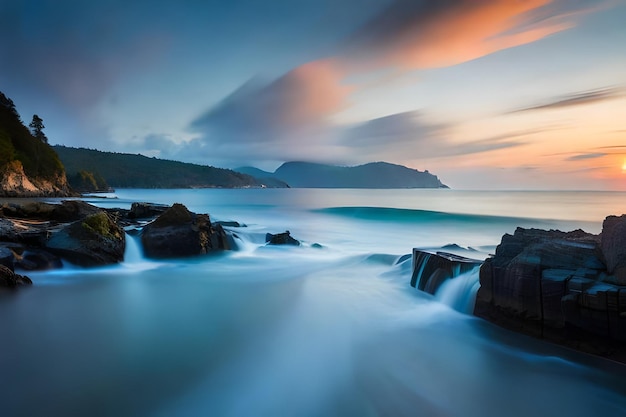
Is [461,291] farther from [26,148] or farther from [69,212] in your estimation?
[26,148]

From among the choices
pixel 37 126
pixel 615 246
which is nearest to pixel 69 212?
pixel 615 246

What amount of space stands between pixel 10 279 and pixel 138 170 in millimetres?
167927

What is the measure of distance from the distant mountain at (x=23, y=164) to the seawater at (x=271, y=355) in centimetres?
5044

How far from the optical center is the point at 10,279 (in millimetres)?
7723

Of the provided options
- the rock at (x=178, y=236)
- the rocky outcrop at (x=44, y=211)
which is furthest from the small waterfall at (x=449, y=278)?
the rocky outcrop at (x=44, y=211)

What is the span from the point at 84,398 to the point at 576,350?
687 cm

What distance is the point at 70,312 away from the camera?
22.5 ft

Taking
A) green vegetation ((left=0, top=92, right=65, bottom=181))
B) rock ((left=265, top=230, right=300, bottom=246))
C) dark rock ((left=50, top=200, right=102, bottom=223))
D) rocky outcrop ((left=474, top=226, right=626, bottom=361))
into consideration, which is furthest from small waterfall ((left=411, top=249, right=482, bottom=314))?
green vegetation ((left=0, top=92, right=65, bottom=181))

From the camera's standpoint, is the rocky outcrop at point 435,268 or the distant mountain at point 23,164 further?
the distant mountain at point 23,164

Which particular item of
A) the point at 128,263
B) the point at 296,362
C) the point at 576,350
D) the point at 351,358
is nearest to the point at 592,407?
the point at 576,350

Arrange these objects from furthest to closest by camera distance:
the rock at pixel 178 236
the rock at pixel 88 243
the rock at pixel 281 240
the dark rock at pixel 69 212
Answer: the rock at pixel 281 240 → the dark rock at pixel 69 212 → the rock at pixel 178 236 → the rock at pixel 88 243

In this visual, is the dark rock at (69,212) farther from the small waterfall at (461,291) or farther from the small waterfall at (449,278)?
the small waterfall at (461,291)

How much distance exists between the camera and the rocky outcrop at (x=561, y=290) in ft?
15.3

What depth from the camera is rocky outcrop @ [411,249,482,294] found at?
7.54 m
